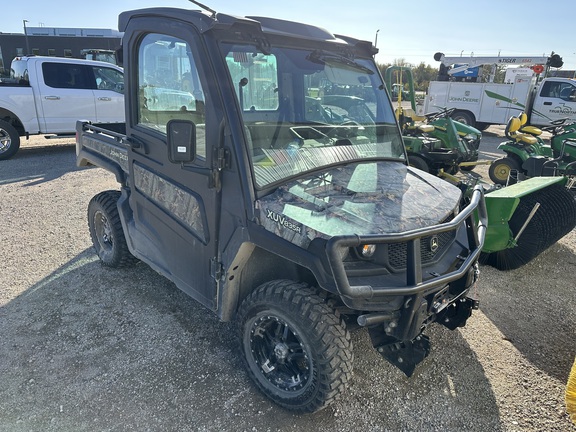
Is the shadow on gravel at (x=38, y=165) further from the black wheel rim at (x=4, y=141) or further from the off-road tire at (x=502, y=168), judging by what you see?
the off-road tire at (x=502, y=168)

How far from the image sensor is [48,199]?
653cm

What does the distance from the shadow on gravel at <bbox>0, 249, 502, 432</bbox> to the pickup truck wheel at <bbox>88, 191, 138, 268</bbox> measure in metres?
0.51

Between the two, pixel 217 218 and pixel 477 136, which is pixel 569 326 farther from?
pixel 477 136

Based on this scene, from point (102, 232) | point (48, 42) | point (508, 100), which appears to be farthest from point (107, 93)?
point (48, 42)

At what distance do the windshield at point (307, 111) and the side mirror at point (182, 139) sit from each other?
12.4 inches

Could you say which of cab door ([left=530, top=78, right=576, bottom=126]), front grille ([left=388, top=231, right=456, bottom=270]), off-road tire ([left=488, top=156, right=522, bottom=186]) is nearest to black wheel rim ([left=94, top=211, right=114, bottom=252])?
front grille ([left=388, top=231, right=456, bottom=270])

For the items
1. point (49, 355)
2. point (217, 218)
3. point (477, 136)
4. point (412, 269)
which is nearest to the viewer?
point (412, 269)

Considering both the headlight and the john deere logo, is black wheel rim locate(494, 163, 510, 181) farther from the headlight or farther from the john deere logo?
the headlight

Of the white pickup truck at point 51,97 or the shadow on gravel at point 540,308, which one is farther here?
the white pickup truck at point 51,97

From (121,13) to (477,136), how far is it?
312 inches

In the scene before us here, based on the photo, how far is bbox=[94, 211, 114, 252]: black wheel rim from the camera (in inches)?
167

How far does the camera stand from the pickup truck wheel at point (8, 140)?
8952mm

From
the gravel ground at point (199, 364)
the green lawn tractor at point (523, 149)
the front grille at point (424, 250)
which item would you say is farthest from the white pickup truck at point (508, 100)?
the front grille at point (424, 250)

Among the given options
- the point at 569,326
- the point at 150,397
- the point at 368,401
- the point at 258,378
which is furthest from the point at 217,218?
the point at 569,326
